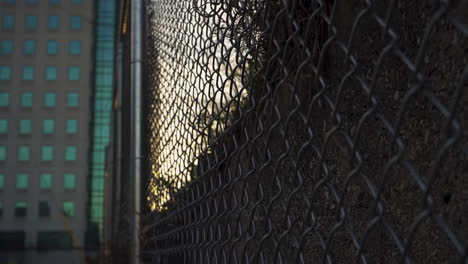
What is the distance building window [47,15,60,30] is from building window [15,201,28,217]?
29.7ft

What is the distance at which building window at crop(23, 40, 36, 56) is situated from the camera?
26.5 metres

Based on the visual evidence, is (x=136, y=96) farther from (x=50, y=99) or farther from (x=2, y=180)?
(x=2, y=180)

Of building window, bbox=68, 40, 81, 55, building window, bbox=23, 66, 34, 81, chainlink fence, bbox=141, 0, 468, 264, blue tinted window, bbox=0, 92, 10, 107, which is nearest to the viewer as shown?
chainlink fence, bbox=141, 0, 468, 264

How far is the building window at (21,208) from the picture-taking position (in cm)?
2660

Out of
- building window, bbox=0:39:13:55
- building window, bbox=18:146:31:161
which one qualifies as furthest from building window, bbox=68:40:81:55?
building window, bbox=18:146:31:161

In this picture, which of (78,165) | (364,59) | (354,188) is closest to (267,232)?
(354,188)

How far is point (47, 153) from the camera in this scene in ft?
86.2

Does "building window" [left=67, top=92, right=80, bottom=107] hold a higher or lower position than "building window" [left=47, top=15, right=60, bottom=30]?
lower

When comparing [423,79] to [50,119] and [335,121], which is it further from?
[50,119]

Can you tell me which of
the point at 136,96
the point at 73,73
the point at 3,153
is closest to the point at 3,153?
the point at 3,153

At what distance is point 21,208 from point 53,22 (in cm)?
964

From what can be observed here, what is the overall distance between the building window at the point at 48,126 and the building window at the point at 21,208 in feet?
12.4

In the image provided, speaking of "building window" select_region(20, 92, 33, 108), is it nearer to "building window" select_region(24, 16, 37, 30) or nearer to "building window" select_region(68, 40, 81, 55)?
"building window" select_region(68, 40, 81, 55)

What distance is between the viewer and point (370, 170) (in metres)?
0.82
